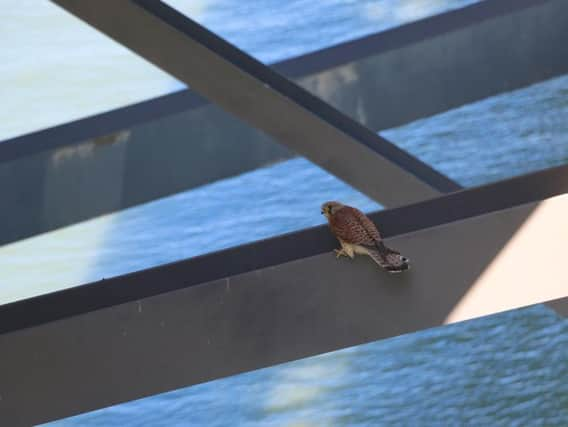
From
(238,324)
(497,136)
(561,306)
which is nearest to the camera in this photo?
(238,324)

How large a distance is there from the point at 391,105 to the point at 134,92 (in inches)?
145

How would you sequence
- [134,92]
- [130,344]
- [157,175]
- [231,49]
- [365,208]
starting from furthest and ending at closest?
[134,92], [365,208], [157,175], [231,49], [130,344]

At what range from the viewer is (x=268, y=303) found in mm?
1964

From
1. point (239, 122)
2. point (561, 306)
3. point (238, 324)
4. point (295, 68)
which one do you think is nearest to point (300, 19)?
point (239, 122)

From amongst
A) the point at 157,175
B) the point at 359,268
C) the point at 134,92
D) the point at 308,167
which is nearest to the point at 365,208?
the point at 308,167

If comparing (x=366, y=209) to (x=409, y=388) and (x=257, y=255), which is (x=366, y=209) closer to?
(x=409, y=388)

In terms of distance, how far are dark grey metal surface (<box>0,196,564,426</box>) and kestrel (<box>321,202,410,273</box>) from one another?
21mm

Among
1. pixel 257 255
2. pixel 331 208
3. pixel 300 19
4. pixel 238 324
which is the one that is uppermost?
pixel 300 19

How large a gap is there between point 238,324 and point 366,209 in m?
4.28

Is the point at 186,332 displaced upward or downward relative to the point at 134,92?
downward

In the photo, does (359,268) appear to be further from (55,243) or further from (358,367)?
(55,243)

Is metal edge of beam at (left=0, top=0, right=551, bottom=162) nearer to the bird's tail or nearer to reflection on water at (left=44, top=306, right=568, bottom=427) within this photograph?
reflection on water at (left=44, top=306, right=568, bottom=427)

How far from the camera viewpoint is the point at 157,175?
481 cm

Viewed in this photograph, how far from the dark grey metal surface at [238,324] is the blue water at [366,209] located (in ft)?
8.84
